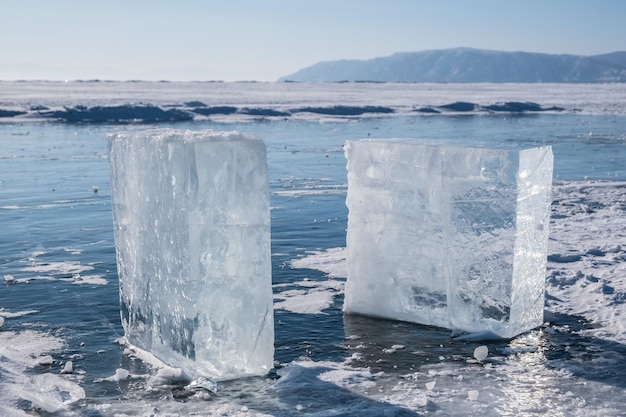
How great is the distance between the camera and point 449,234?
614cm

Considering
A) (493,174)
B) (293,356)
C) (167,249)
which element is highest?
(493,174)

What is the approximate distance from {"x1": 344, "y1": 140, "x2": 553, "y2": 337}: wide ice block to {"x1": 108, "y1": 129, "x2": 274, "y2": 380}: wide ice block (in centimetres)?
159

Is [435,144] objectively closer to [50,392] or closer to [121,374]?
[121,374]

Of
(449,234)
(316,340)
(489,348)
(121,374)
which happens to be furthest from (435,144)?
(121,374)

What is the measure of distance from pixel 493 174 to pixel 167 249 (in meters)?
2.58

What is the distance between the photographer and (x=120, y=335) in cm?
638

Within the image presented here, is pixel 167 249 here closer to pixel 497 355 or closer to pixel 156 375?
pixel 156 375

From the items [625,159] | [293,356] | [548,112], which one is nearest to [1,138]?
[625,159]

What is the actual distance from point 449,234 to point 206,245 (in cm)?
215

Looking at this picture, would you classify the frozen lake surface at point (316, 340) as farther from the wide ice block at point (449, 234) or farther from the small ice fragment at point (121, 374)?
the wide ice block at point (449, 234)

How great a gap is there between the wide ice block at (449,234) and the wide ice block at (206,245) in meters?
1.59

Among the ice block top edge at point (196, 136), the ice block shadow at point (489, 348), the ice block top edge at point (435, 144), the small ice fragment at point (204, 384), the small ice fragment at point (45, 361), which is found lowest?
the ice block shadow at point (489, 348)

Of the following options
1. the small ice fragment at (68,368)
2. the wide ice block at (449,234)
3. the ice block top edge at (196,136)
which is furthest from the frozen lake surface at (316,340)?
the ice block top edge at (196,136)

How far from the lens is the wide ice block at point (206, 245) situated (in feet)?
16.3
